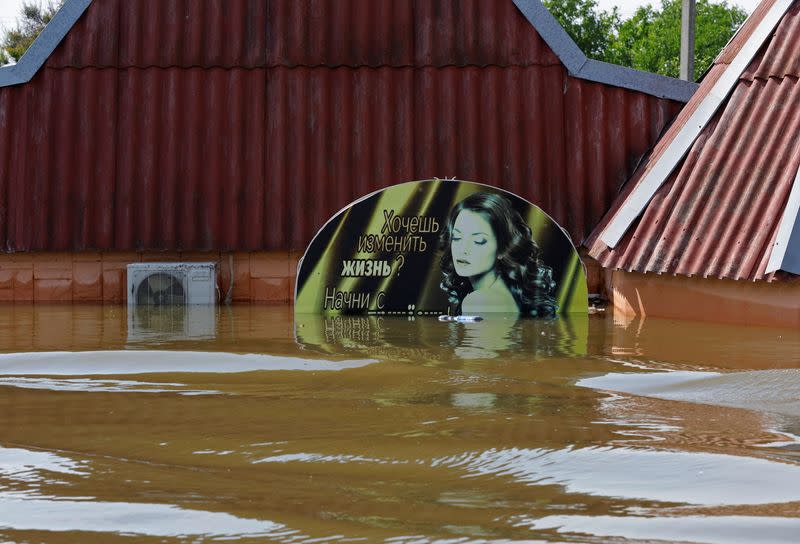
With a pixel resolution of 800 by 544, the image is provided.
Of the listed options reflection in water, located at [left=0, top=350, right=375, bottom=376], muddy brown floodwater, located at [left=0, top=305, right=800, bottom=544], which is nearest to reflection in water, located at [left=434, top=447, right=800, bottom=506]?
muddy brown floodwater, located at [left=0, top=305, right=800, bottom=544]

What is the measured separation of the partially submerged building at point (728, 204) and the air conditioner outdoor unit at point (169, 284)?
4.34 meters

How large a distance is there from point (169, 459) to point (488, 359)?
3.02 metres

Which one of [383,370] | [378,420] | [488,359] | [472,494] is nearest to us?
[472,494]

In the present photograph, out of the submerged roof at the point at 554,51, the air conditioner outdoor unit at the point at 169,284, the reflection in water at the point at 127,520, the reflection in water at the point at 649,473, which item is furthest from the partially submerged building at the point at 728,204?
the reflection in water at the point at 127,520

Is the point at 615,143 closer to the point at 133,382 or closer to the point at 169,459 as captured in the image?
the point at 133,382

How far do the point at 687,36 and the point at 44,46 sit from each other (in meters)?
10.5

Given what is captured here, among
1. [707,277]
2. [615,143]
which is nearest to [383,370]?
[707,277]

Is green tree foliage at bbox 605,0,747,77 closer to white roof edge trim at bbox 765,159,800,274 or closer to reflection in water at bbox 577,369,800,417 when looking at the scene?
white roof edge trim at bbox 765,159,800,274

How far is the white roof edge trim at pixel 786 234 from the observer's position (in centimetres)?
816

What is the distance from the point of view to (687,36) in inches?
697

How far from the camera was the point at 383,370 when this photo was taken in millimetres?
5934

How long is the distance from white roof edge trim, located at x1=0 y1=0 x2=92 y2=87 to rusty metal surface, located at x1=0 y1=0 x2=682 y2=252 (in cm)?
10

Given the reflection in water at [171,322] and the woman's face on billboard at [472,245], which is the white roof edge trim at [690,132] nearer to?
the woman's face on billboard at [472,245]

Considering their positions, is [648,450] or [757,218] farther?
Result: [757,218]
